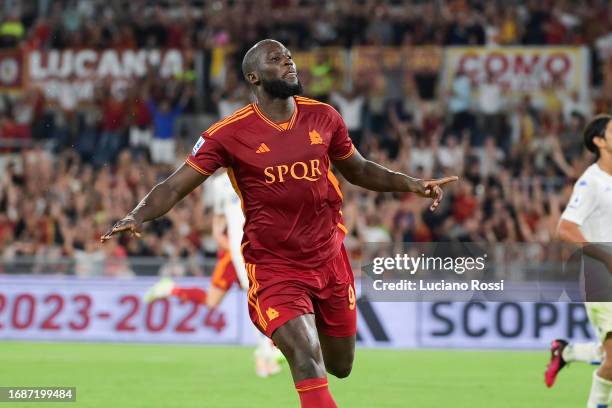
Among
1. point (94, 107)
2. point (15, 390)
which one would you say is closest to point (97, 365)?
point (15, 390)

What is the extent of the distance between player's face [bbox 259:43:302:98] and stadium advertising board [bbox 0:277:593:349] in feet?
31.1

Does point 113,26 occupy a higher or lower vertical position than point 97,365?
higher

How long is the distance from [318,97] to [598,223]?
13.7 metres

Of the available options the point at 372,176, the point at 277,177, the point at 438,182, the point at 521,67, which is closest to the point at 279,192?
the point at 277,177

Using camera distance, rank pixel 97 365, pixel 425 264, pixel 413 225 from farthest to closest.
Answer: pixel 413 225, pixel 97 365, pixel 425 264

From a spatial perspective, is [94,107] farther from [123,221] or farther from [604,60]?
[123,221]

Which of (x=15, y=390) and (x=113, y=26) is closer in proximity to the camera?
(x=15, y=390)

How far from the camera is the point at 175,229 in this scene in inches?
781

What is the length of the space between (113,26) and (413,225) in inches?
370

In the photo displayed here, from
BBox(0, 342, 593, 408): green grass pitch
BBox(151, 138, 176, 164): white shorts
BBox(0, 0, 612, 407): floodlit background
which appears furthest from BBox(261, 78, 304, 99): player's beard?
BBox(151, 138, 176, 164): white shorts

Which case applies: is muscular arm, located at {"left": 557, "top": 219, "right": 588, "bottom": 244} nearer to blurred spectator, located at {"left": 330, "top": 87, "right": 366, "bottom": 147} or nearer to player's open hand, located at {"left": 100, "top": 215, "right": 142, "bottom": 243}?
player's open hand, located at {"left": 100, "top": 215, "right": 142, "bottom": 243}

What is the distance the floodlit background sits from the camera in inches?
553

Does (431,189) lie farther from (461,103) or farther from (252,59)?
(461,103)

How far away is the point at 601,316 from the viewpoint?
9.02 metres
